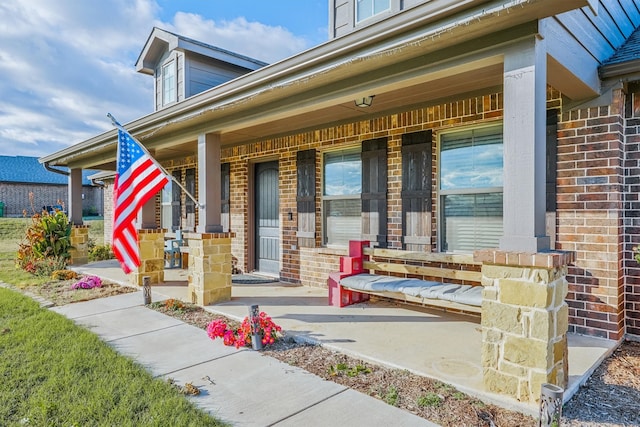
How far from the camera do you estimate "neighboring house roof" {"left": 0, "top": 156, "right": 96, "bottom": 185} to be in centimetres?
2762

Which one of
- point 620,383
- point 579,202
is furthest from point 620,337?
point 579,202

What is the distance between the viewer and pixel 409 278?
4.77 m

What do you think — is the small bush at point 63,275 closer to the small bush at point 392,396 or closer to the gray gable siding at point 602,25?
the small bush at point 392,396

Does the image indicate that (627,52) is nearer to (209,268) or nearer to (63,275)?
(209,268)

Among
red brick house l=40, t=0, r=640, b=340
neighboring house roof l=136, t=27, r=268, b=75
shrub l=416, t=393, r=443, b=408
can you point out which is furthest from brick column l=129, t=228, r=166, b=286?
shrub l=416, t=393, r=443, b=408

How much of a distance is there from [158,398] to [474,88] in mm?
3962

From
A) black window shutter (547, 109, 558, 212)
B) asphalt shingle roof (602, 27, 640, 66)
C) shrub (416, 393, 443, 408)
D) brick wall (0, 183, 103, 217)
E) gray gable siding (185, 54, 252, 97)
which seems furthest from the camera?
brick wall (0, 183, 103, 217)

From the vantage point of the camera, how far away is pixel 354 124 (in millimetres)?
5500

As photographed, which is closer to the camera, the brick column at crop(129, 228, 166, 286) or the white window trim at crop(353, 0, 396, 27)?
the white window trim at crop(353, 0, 396, 27)

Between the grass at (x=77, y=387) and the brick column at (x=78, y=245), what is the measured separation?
567 centimetres

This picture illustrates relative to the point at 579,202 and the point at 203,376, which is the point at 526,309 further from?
the point at 203,376

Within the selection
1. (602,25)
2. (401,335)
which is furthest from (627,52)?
(401,335)

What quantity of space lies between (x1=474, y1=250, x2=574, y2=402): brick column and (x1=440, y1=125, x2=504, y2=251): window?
1772 mm

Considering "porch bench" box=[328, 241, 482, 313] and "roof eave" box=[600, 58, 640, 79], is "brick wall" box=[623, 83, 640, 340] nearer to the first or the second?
"roof eave" box=[600, 58, 640, 79]
